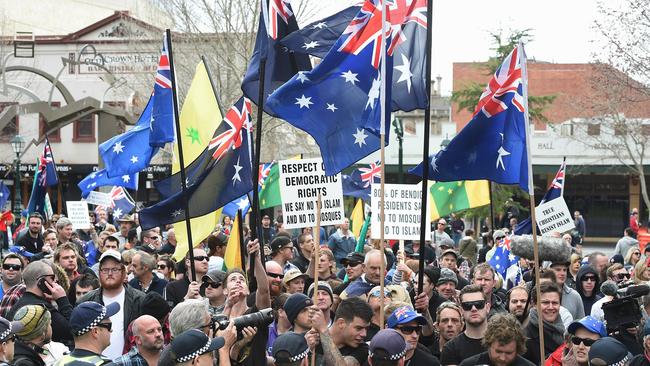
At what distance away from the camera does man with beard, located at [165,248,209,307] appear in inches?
386

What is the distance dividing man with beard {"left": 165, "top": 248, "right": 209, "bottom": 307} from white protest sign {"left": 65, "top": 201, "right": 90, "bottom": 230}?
942cm

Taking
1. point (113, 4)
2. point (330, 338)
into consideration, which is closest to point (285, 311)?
point (330, 338)

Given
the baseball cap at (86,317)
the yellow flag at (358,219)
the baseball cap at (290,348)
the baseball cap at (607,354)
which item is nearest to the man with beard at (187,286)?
the baseball cap at (86,317)

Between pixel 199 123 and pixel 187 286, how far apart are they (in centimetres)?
309

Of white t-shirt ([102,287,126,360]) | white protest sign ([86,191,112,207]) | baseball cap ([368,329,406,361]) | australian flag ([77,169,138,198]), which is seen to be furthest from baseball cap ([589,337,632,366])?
white protest sign ([86,191,112,207])

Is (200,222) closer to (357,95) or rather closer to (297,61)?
(297,61)

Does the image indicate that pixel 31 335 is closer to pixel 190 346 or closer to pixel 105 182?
pixel 190 346

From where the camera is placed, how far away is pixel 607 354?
24.3 feet

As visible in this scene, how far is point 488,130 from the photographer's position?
36.3ft

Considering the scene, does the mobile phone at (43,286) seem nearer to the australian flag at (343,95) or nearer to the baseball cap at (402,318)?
the australian flag at (343,95)

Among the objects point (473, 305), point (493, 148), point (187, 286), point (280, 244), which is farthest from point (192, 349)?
point (280, 244)

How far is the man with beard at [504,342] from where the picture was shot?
320 inches

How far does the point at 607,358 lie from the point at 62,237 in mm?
11514

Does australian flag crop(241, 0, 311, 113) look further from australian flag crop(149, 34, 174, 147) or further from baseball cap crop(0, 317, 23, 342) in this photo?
baseball cap crop(0, 317, 23, 342)
